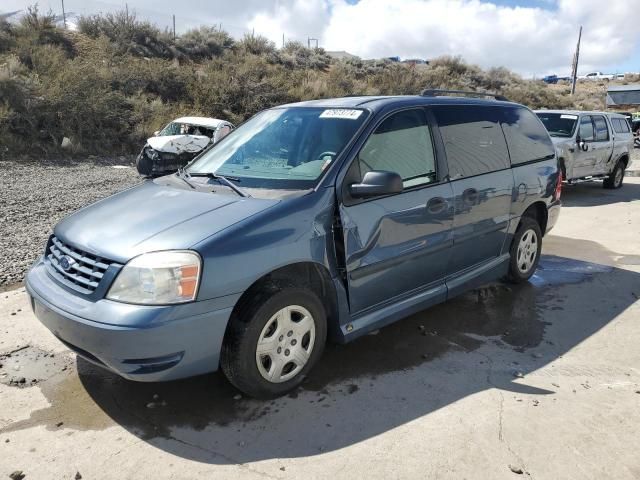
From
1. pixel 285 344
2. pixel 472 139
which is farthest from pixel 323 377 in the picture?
pixel 472 139

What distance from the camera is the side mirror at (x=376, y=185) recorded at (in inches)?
139

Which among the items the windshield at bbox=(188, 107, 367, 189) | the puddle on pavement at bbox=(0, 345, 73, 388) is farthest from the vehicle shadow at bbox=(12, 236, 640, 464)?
the windshield at bbox=(188, 107, 367, 189)

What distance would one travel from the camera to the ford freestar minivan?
2963 millimetres

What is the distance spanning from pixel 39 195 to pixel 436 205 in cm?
851

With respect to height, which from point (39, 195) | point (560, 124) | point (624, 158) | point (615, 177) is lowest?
point (615, 177)

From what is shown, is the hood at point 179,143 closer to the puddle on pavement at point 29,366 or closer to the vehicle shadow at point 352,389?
the puddle on pavement at point 29,366

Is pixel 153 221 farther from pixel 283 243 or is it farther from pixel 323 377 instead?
pixel 323 377

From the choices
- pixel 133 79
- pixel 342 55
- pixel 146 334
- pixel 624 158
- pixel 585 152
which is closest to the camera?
pixel 146 334

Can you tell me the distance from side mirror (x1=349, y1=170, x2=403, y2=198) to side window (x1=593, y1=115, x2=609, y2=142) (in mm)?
10618

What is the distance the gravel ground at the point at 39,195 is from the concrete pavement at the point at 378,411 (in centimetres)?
179

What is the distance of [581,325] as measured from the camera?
4781mm

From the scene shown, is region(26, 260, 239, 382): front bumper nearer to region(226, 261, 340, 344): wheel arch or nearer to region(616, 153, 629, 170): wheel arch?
region(226, 261, 340, 344): wheel arch

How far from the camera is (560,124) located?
1209 cm

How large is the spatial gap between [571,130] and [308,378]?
10.4 metres
